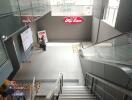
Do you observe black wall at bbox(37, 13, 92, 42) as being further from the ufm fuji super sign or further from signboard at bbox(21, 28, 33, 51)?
signboard at bbox(21, 28, 33, 51)

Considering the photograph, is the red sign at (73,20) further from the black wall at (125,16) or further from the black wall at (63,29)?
the black wall at (125,16)

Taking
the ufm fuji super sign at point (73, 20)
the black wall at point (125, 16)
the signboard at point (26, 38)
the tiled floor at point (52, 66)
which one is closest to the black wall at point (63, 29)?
the ufm fuji super sign at point (73, 20)

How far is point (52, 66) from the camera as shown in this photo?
9438mm

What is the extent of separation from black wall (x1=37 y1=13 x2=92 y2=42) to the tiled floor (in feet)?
7.43

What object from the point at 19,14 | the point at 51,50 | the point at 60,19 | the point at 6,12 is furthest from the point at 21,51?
the point at 60,19

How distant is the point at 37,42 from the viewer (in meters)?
13.6

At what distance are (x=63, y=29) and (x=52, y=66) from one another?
567 centimetres

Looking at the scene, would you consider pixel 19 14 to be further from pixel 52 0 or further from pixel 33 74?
pixel 52 0

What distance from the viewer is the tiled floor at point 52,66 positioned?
323 inches

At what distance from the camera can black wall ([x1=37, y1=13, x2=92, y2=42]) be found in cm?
1362

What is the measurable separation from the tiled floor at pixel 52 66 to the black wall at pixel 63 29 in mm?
2266

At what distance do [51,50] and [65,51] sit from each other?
130 centimetres

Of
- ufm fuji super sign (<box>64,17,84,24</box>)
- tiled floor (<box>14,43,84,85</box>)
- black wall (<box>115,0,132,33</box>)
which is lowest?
tiled floor (<box>14,43,84,85</box>)

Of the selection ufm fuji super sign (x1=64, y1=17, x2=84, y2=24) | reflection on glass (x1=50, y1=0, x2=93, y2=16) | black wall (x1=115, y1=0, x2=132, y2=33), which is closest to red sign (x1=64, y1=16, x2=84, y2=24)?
ufm fuji super sign (x1=64, y1=17, x2=84, y2=24)
